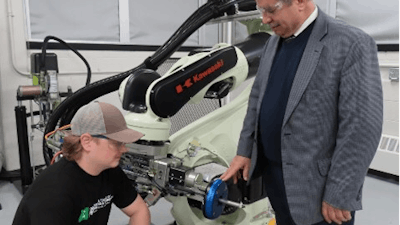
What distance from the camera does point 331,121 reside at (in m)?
1.21

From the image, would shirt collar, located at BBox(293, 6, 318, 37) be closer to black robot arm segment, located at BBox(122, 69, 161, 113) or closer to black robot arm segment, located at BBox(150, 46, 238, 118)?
black robot arm segment, located at BBox(150, 46, 238, 118)

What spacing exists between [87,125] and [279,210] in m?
0.82

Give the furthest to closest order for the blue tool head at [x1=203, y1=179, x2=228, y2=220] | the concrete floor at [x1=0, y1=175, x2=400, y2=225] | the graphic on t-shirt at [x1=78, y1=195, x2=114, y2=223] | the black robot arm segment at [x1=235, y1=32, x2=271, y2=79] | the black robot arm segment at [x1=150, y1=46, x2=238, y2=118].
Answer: the concrete floor at [x1=0, y1=175, x2=400, y2=225] < the black robot arm segment at [x1=235, y1=32, x2=271, y2=79] < the black robot arm segment at [x1=150, y1=46, x2=238, y2=118] < the blue tool head at [x1=203, y1=179, x2=228, y2=220] < the graphic on t-shirt at [x1=78, y1=195, x2=114, y2=223]

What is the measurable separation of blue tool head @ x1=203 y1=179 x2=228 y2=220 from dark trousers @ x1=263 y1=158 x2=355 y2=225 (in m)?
0.21

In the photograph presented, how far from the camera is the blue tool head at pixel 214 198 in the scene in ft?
5.14

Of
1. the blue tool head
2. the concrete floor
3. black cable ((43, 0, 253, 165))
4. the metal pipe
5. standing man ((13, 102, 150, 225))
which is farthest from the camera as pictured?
the metal pipe

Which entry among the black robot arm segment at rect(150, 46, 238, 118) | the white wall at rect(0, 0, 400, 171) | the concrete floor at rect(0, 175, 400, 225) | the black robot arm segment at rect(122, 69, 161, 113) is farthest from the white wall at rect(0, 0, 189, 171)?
the black robot arm segment at rect(150, 46, 238, 118)

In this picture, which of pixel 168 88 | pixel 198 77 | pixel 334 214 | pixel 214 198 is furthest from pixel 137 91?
pixel 334 214

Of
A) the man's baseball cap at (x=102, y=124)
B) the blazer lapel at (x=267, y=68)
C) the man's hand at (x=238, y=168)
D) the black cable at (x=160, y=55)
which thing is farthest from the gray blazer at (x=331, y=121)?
the black cable at (x=160, y=55)

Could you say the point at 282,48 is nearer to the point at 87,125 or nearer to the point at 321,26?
the point at 321,26

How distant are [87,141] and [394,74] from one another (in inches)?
132

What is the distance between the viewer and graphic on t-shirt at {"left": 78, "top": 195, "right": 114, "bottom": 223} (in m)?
1.36

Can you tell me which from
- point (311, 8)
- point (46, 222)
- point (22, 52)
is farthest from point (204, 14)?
point (22, 52)

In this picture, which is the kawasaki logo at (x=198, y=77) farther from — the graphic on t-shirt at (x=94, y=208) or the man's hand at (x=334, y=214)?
the man's hand at (x=334, y=214)
